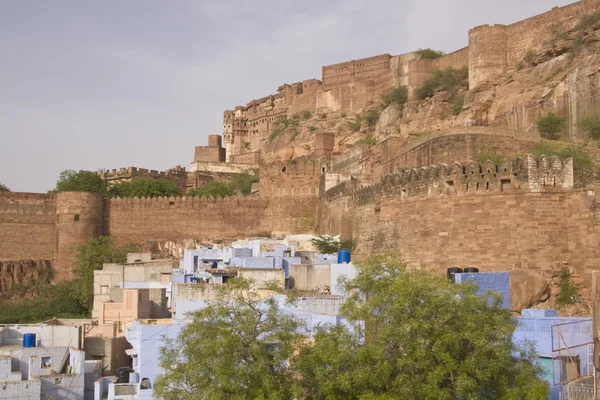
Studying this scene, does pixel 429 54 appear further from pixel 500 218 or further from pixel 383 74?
pixel 500 218

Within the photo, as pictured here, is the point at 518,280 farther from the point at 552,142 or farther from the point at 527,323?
the point at 552,142

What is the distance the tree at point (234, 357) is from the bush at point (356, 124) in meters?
38.5

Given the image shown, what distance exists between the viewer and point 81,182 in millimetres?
46719

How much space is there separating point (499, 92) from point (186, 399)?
2815 cm

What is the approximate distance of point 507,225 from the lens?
18.8m

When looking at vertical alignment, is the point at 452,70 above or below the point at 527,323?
above

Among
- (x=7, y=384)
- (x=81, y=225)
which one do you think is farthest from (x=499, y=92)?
(x=7, y=384)

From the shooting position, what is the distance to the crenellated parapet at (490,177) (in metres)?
18.7

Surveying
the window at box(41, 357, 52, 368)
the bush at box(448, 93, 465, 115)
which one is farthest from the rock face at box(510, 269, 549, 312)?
the bush at box(448, 93, 465, 115)

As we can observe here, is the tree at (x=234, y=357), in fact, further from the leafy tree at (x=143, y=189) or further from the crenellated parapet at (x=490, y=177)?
the leafy tree at (x=143, y=189)

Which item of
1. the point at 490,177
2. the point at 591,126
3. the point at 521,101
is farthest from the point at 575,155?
the point at 521,101

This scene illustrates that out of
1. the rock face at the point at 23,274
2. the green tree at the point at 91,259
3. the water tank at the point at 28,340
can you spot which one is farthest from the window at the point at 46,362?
the rock face at the point at 23,274

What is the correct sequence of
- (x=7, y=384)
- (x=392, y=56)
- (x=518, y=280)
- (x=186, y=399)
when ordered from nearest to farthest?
(x=186, y=399), (x=7, y=384), (x=518, y=280), (x=392, y=56)

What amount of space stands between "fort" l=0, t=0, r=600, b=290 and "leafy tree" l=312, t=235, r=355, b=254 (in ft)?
1.41
